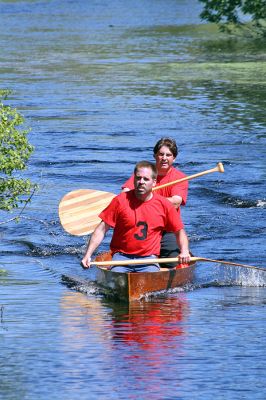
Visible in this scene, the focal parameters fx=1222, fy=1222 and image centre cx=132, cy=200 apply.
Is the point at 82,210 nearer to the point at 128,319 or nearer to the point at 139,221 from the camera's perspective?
the point at 139,221

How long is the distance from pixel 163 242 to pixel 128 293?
4.25 ft

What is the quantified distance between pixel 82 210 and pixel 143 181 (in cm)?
306

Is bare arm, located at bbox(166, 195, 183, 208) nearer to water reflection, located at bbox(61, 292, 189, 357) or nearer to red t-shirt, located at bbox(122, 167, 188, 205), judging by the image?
red t-shirt, located at bbox(122, 167, 188, 205)

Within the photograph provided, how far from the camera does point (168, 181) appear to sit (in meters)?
14.5

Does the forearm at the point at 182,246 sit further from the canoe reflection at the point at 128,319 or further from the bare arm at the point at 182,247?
the canoe reflection at the point at 128,319

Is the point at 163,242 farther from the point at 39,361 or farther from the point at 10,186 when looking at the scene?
the point at 39,361

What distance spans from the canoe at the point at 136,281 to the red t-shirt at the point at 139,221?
0.27m

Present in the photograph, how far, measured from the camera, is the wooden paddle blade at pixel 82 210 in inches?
607

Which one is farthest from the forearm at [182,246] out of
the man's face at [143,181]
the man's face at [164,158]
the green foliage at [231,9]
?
the green foliage at [231,9]

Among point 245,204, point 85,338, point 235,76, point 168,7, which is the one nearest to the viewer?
point 85,338

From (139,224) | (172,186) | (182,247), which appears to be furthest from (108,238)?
(139,224)

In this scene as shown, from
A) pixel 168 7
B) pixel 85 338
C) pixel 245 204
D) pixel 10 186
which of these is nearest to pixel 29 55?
pixel 245 204

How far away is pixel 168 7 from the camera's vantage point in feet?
292

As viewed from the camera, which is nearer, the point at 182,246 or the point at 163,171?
the point at 182,246
